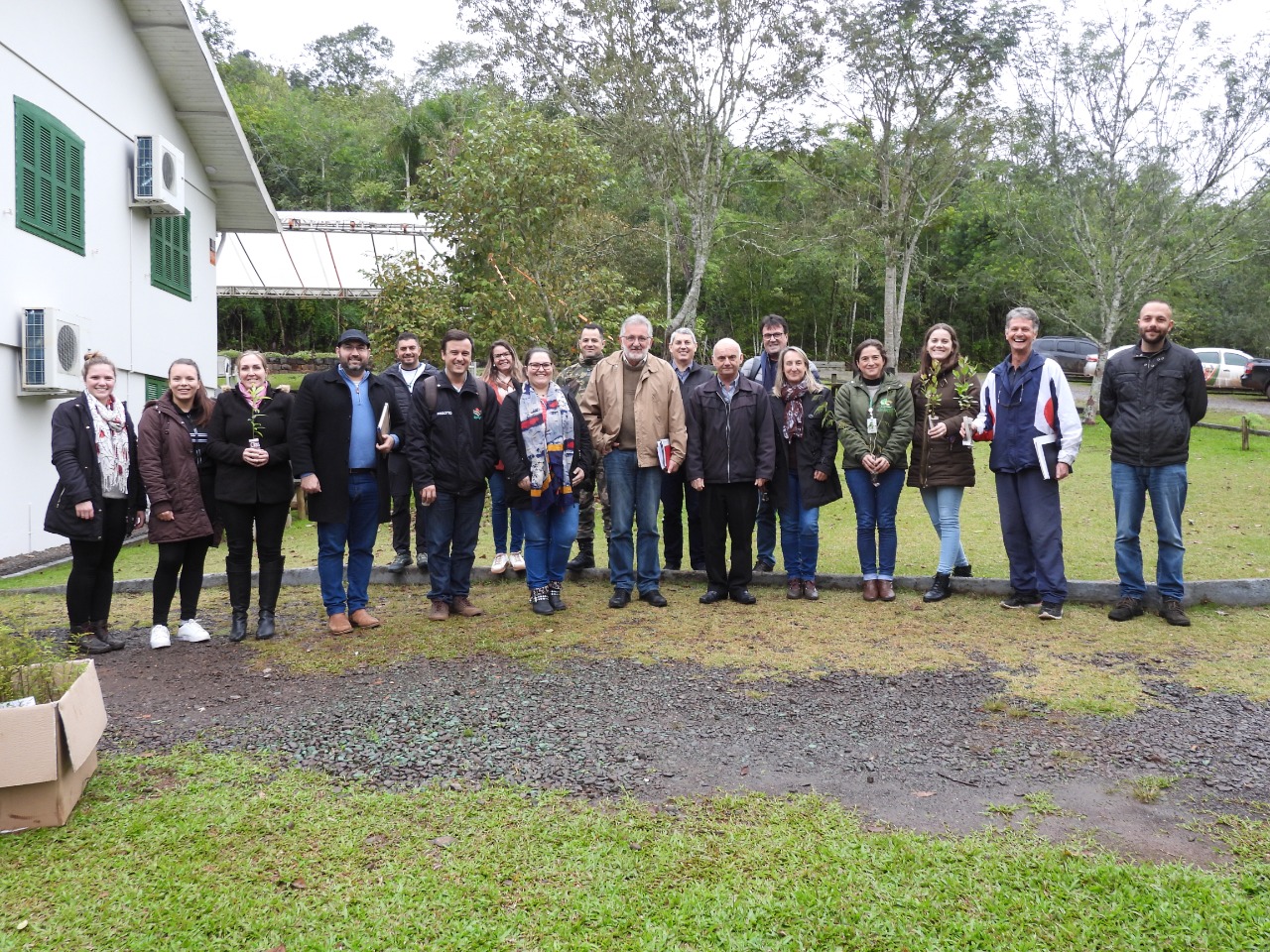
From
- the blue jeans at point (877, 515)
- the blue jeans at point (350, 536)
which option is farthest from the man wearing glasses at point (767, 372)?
the blue jeans at point (350, 536)

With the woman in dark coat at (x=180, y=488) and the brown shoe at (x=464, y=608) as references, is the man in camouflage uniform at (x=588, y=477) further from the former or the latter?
the woman in dark coat at (x=180, y=488)

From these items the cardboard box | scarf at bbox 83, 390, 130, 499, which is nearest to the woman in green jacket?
scarf at bbox 83, 390, 130, 499

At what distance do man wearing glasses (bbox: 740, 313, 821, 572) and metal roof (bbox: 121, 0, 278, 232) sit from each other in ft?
29.7

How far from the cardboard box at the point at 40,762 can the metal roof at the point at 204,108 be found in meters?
11.1

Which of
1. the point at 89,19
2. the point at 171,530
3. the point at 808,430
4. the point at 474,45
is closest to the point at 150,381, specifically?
the point at 89,19

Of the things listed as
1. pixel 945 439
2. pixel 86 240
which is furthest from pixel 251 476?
pixel 86 240

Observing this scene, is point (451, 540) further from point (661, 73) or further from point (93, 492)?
point (661, 73)

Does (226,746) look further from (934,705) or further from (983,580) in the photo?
(983,580)

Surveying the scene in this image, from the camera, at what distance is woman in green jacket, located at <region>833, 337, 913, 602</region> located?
6934 millimetres

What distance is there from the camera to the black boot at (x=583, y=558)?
8016 mm

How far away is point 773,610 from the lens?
679 cm

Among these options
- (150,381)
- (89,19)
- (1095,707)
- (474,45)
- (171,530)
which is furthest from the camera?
(474,45)

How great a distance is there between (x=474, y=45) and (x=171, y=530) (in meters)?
21.8

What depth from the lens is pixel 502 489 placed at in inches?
305
